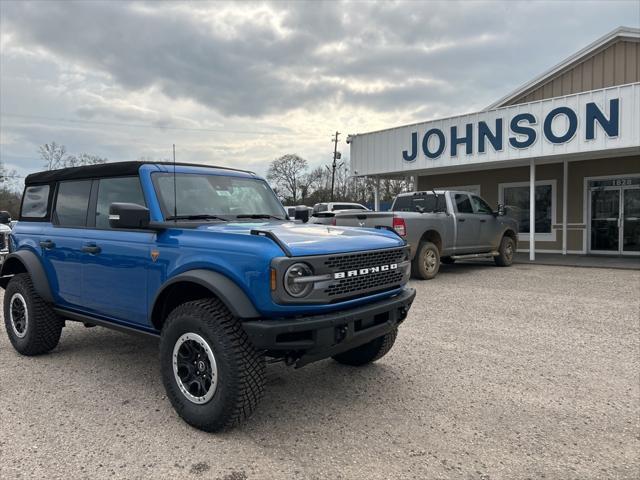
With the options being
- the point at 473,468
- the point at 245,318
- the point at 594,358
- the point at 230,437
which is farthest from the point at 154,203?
the point at 594,358

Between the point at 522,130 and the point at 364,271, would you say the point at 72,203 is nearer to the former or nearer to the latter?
the point at 364,271

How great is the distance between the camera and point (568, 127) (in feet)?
40.2

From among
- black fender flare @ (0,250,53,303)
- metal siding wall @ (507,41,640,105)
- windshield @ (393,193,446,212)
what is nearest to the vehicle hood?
black fender flare @ (0,250,53,303)

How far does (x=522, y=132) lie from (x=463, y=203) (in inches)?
137

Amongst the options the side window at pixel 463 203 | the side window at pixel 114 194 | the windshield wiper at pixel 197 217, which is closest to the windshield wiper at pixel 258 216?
the windshield wiper at pixel 197 217

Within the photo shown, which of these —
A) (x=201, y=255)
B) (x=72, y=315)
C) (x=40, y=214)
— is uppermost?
(x=40, y=214)

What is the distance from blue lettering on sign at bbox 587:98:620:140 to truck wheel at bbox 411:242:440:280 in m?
5.34

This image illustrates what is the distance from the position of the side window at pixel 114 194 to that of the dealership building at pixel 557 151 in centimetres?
1168

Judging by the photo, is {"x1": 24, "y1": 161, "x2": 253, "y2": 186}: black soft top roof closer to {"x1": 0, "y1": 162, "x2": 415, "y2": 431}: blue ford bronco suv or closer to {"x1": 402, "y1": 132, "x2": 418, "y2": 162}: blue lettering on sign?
{"x1": 0, "y1": 162, "x2": 415, "y2": 431}: blue ford bronco suv

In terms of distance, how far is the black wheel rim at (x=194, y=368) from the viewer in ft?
10.4

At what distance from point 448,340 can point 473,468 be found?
2820 mm

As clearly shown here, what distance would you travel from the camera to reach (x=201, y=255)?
3279 mm

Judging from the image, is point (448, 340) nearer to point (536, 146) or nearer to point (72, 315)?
point (72, 315)

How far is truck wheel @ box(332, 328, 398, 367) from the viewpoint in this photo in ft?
14.2
